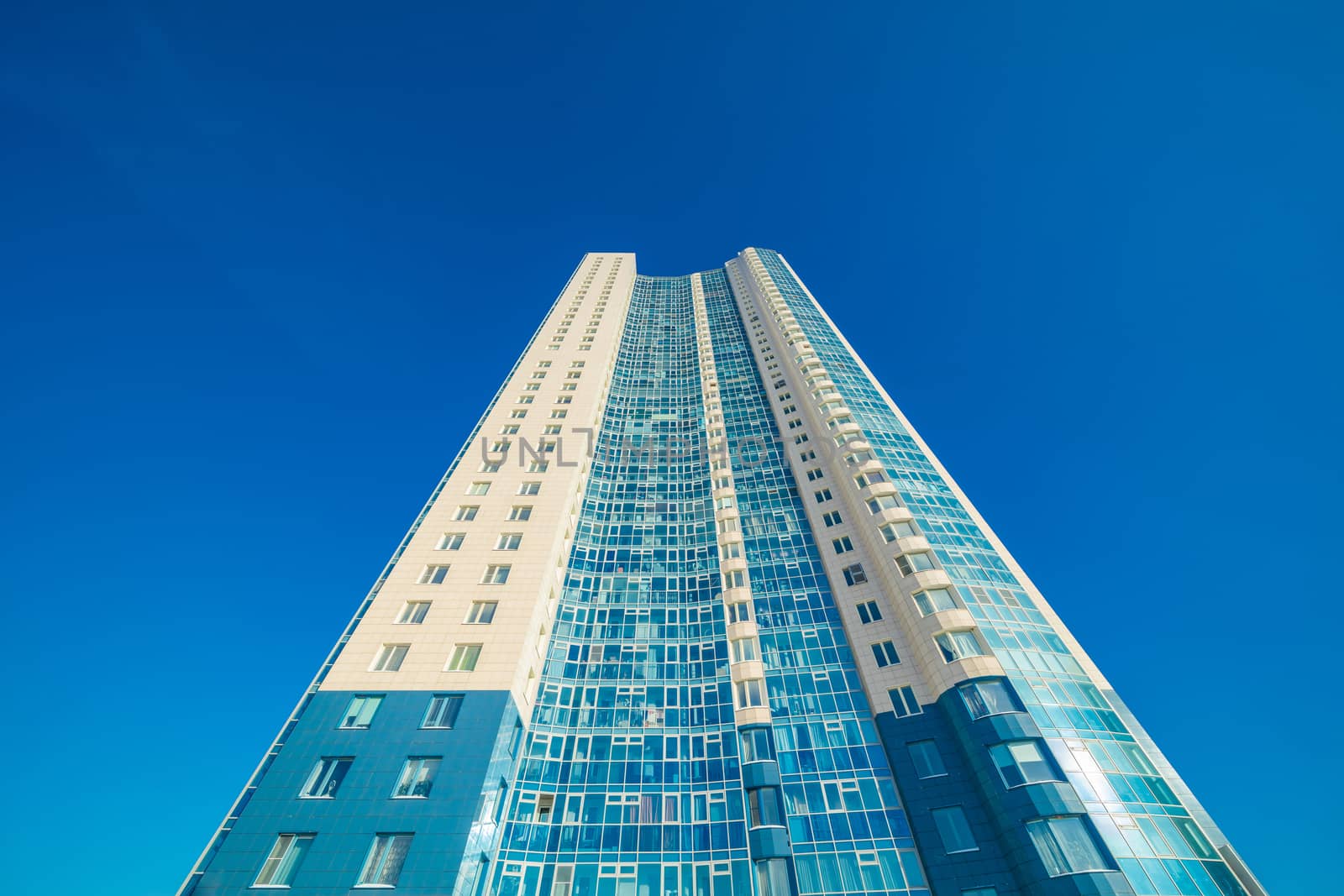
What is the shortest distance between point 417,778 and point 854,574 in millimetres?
38240

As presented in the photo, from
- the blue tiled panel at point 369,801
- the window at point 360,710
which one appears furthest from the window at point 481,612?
the window at point 360,710

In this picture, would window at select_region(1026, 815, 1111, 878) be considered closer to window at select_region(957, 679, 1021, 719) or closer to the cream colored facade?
window at select_region(957, 679, 1021, 719)

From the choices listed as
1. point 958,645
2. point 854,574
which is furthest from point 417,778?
point 854,574

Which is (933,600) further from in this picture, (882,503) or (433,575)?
(433,575)

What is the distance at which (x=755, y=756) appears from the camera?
40500mm

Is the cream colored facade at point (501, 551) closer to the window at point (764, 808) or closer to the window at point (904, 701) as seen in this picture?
the window at point (764, 808)

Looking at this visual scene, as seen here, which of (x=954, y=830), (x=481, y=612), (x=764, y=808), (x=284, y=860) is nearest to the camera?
(x=284, y=860)

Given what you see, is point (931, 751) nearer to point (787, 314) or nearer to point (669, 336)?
point (787, 314)

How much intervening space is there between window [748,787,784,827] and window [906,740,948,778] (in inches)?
389

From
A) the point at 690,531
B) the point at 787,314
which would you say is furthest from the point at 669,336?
the point at 690,531

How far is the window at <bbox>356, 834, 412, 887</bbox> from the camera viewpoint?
29.9 meters

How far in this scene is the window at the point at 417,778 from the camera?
33344 millimetres

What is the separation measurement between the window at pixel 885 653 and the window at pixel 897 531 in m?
9.11

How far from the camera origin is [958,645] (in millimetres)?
41500
